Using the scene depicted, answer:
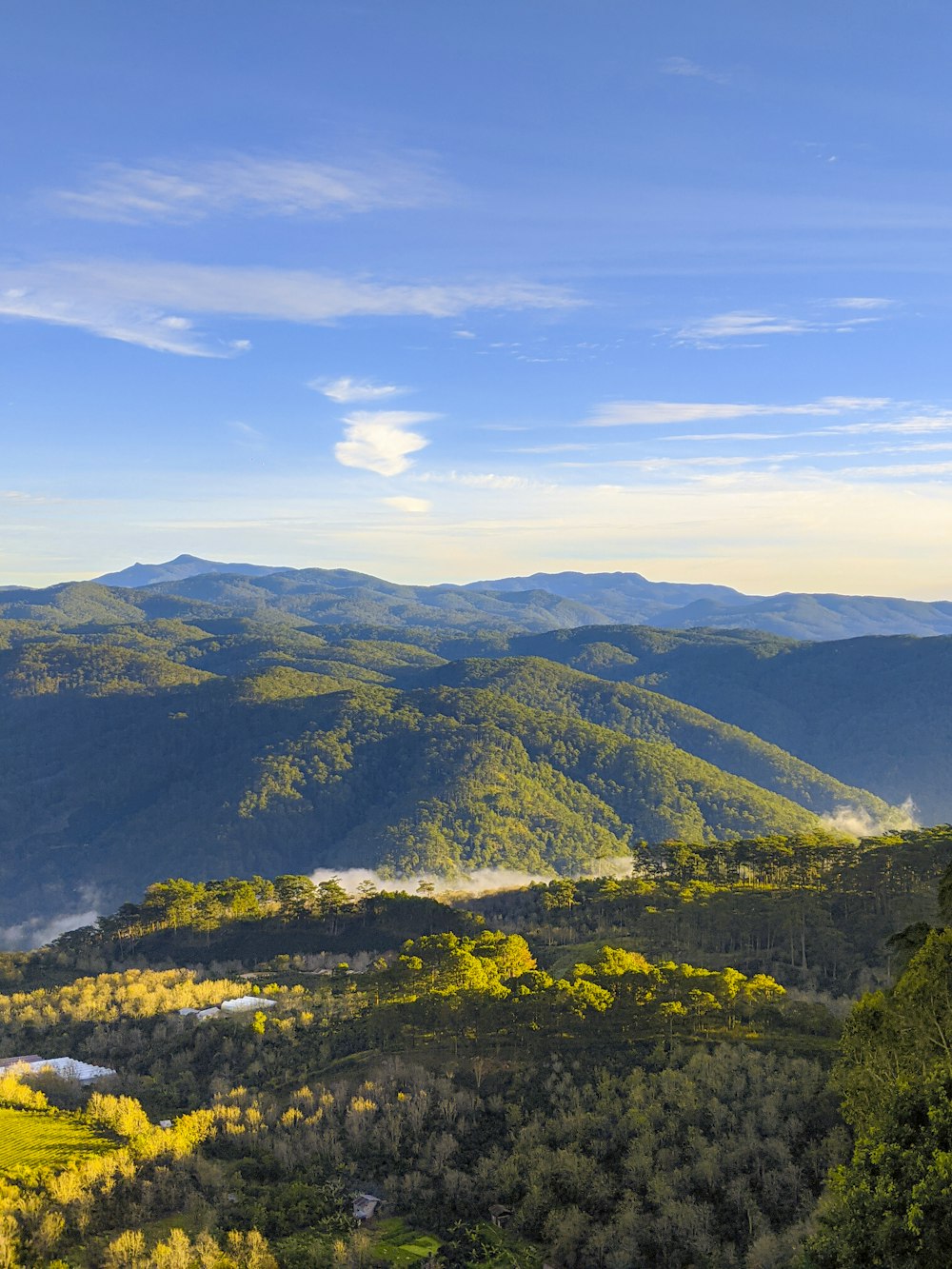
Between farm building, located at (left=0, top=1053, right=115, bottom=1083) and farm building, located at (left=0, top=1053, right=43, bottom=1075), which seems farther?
farm building, located at (left=0, top=1053, right=43, bottom=1075)

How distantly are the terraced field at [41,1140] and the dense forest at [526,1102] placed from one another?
0.54 ft

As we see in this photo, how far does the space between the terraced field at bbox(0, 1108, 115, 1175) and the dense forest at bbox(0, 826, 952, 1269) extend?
0.17 metres

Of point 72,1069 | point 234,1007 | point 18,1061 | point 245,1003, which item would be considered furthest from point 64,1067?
point 245,1003

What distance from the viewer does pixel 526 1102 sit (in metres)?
39.4

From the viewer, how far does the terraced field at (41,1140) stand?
32031mm

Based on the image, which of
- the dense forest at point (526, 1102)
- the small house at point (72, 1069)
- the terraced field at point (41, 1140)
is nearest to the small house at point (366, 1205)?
the dense forest at point (526, 1102)

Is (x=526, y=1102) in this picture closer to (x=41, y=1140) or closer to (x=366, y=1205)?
(x=366, y=1205)

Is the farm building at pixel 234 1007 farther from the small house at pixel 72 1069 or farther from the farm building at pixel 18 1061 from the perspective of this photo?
the farm building at pixel 18 1061

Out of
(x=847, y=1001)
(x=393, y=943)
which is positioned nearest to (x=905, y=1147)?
(x=847, y=1001)

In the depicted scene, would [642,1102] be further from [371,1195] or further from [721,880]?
[721,880]

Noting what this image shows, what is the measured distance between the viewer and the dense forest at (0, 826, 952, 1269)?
1016 inches

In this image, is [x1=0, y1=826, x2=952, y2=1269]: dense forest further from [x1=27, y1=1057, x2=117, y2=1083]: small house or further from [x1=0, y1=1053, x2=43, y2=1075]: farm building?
[x1=0, y1=1053, x2=43, y2=1075]: farm building

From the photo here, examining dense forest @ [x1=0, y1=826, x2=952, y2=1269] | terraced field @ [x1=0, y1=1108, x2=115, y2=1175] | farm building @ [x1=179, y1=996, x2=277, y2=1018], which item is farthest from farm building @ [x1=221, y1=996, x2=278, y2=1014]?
terraced field @ [x1=0, y1=1108, x2=115, y2=1175]

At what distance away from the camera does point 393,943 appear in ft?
272
